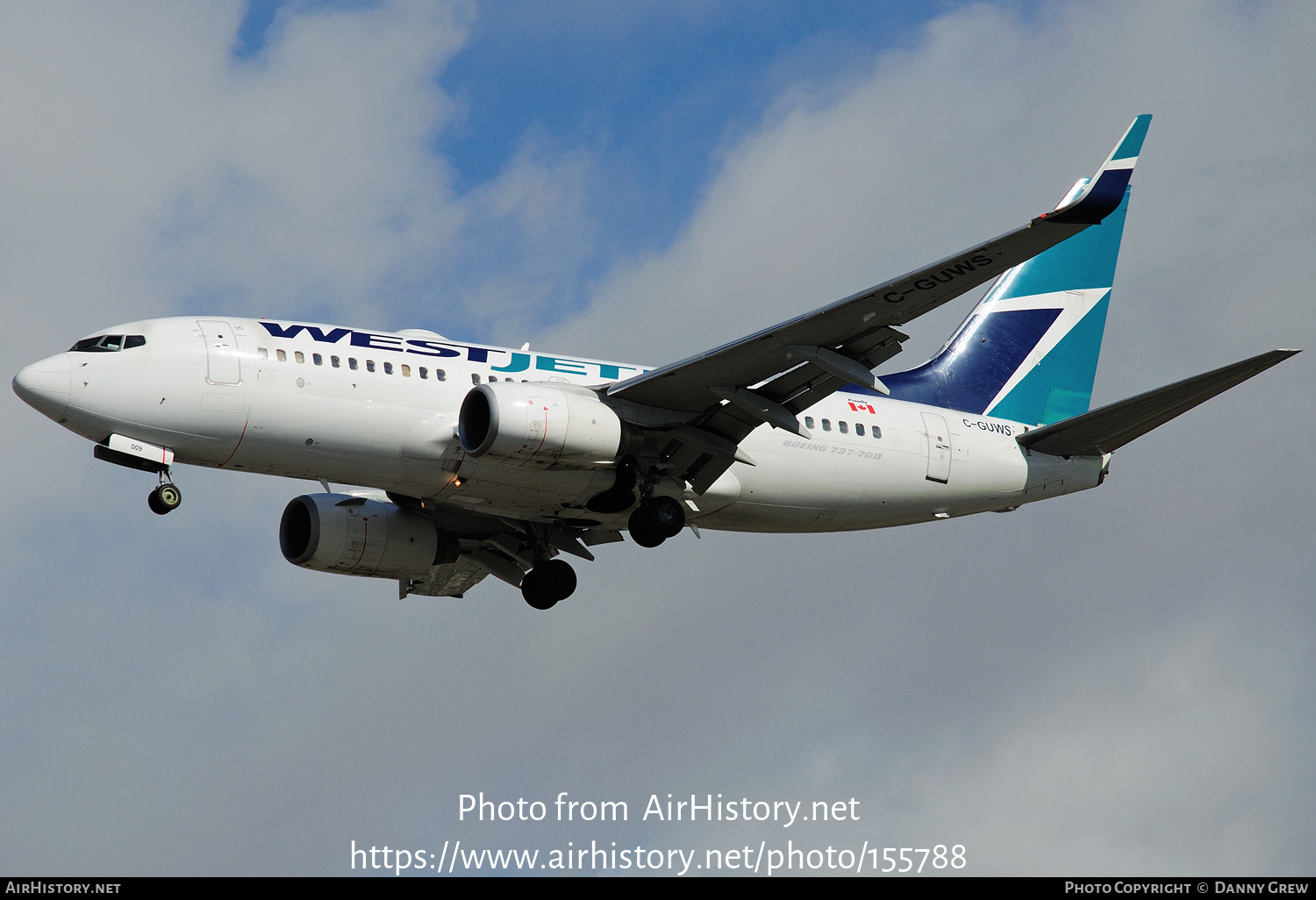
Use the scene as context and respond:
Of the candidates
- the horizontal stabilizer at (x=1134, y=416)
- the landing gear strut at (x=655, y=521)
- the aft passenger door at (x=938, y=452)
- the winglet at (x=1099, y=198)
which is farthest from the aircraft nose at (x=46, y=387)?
the horizontal stabilizer at (x=1134, y=416)

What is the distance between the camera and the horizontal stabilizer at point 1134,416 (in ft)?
95.3

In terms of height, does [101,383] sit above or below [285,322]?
below

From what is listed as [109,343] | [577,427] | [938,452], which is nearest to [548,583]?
[577,427]

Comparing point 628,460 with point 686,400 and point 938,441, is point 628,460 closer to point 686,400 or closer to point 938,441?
point 686,400

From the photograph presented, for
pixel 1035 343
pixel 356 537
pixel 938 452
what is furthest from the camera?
pixel 1035 343

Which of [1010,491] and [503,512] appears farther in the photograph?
[1010,491]

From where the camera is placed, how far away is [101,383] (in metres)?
29.0

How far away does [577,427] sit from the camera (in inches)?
1177

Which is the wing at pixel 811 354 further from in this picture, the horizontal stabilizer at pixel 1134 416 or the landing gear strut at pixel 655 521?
the horizontal stabilizer at pixel 1134 416

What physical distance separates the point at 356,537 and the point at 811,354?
11.4m

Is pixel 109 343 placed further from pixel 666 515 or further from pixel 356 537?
pixel 666 515

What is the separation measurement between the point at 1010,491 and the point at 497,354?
12172 millimetres

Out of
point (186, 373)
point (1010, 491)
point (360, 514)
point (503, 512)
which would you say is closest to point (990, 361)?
point (1010, 491)

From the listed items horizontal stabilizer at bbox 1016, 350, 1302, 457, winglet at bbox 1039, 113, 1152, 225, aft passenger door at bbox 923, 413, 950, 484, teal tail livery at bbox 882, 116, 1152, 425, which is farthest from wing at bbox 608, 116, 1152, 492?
teal tail livery at bbox 882, 116, 1152, 425
